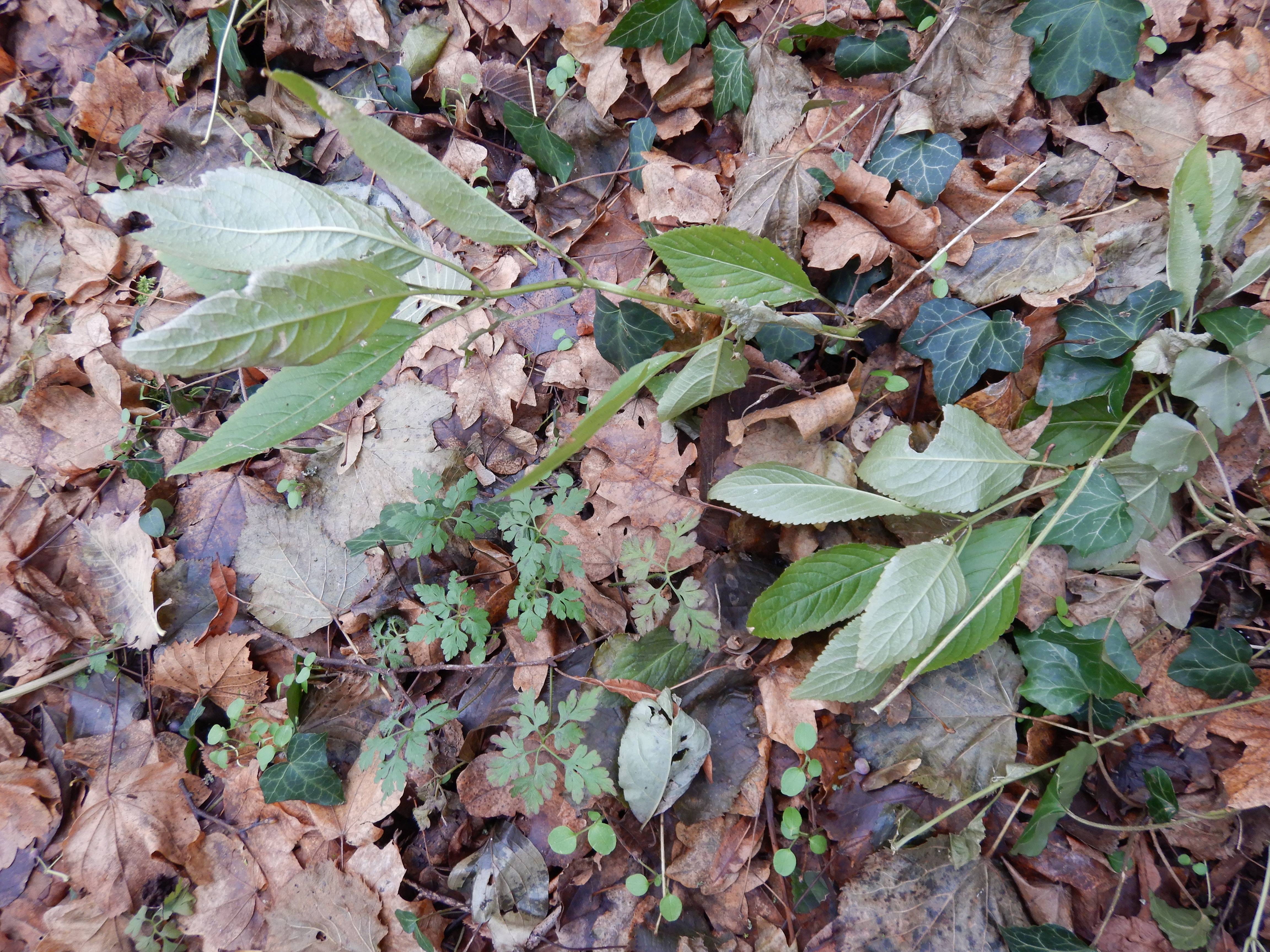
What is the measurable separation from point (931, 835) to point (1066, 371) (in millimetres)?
1101

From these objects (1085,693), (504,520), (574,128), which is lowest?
(1085,693)

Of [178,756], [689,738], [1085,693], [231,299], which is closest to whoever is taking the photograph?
[231,299]

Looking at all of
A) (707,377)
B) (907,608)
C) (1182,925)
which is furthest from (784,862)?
(707,377)

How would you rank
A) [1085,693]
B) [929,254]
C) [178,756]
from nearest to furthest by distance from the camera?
[1085,693] < [929,254] < [178,756]

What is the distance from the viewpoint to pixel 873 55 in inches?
63.9

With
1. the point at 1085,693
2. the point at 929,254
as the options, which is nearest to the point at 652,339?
the point at 929,254

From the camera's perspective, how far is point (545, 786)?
4.65ft

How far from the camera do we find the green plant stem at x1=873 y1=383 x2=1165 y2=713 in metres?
1.24

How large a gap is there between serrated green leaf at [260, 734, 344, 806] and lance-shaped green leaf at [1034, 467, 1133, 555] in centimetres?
190

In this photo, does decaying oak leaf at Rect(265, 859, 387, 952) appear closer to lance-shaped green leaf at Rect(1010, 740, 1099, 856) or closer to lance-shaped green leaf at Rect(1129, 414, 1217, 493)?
lance-shaped green leaf at Rect(1010, 740, 1099, 856)

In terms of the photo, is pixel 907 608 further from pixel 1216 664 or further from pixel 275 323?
pixel 275 323

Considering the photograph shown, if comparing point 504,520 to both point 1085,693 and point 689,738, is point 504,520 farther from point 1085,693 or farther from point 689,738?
point 1085,693

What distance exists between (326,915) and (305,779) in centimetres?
35

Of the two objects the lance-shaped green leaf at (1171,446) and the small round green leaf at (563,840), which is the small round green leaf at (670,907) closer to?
the small round green leaf at (563,840)
